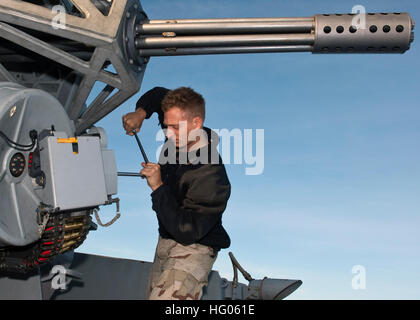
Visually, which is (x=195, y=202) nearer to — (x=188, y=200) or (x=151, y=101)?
(x=188, y=200)

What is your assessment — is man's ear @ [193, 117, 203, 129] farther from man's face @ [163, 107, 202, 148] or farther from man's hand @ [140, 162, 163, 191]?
man's hand @ [140, 162, 163, 191]

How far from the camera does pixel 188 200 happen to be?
4.13 m

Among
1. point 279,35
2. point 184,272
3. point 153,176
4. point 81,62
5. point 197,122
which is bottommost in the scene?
point 184,272

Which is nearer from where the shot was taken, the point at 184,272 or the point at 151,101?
the point at 184,272

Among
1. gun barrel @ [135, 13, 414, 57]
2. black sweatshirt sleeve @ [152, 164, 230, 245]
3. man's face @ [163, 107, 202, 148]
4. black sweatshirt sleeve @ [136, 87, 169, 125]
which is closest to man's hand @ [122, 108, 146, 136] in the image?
black sweatshirt sleeve @ [136, 87, 169, 125]

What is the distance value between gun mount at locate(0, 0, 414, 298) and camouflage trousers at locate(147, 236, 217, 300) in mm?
976

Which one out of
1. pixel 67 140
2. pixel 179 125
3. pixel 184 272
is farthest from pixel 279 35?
pixel 184 272

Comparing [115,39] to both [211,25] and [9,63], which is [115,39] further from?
[9,63]

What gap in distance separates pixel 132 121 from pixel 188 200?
1.55 metres

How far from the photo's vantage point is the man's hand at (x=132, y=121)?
17.1 ft

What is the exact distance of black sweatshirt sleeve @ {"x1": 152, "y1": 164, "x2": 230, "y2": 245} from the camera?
4.06m

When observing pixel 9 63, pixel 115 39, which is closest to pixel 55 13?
pixel 115 39

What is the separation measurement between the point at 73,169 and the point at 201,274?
5.15 ft

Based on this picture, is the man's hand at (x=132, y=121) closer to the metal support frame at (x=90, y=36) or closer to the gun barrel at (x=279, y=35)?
the metal support frame at (x=90, y=36)
